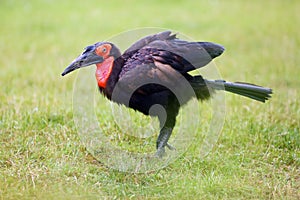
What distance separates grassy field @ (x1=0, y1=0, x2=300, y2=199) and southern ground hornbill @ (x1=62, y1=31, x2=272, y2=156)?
0.60 m

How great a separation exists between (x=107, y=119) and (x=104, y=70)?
120 centimetres

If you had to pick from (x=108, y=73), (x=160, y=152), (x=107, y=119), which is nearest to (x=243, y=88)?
(x=160, y=152)

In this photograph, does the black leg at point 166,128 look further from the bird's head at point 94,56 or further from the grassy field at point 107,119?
the bird's head at point 94,56

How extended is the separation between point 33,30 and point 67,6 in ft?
5.99

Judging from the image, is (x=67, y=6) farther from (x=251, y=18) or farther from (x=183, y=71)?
(x=183, y=71)

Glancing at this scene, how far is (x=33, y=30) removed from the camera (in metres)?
10.5

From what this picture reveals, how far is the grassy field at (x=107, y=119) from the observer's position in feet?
14.5

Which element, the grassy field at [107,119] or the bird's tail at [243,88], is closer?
the grassy field at [107,119]

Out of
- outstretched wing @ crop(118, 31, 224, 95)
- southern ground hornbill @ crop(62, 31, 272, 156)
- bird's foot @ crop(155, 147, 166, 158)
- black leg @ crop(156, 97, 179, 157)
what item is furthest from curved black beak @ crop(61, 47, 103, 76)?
bird's foot @ crop(155, 147, 166, 158)

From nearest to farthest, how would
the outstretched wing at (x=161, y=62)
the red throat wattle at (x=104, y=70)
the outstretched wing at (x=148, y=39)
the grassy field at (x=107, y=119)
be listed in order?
the grassy field at (x=107, y=119) → the outstretched wing at (x=161, y=62) → the red throat wattle at (x=104, y=70) → the outstretched wing at (x=148, y=39)

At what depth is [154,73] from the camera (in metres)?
4.71

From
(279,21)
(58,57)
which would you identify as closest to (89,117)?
(58,57)

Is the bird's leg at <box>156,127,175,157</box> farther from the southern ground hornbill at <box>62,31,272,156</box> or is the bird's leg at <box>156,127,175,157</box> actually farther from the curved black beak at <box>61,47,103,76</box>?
the curved black beak at <box>61,47,103,76</box>

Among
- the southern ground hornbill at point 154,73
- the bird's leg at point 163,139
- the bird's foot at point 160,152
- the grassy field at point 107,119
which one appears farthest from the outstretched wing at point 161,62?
the grassy field at point 107,119
